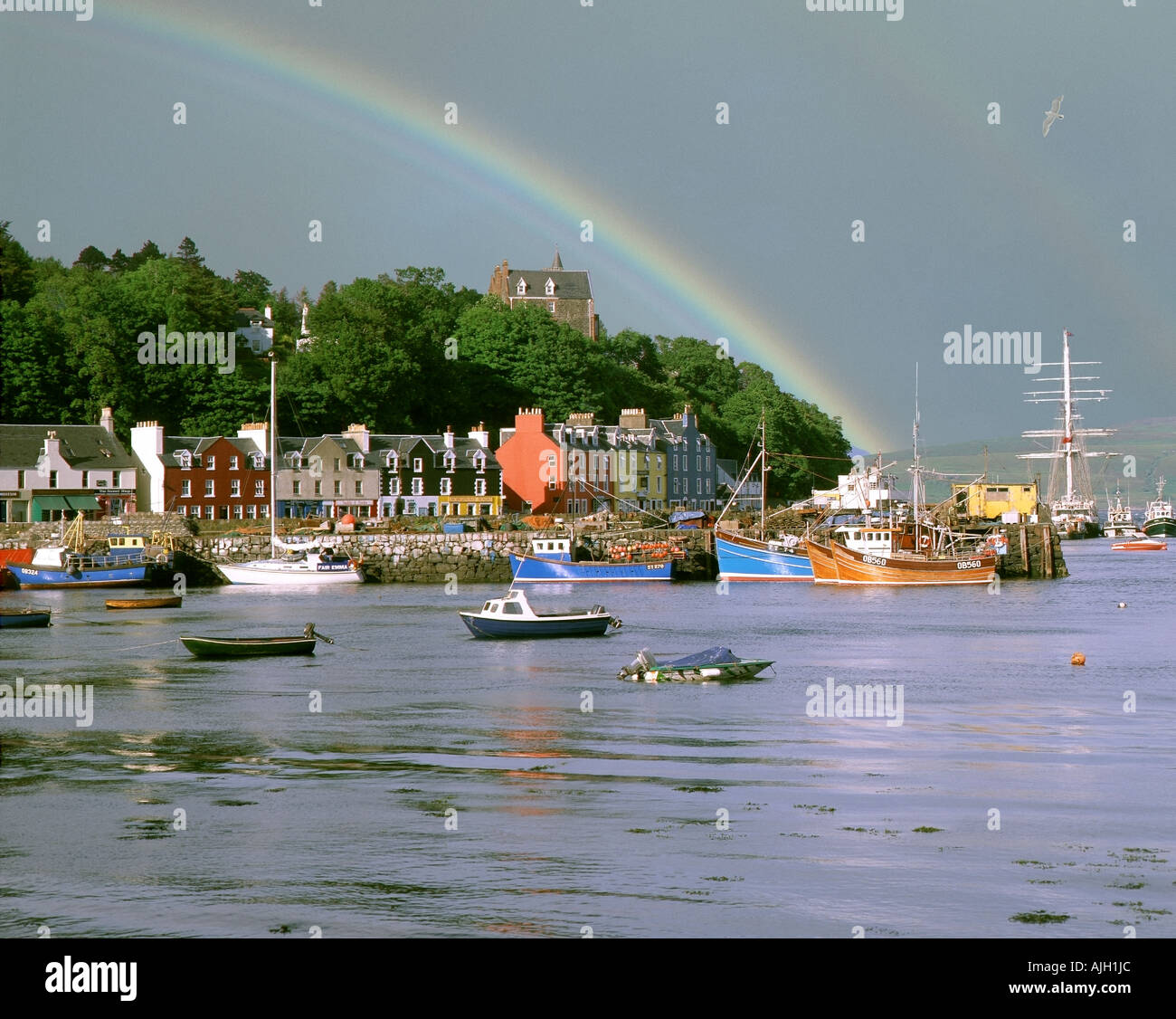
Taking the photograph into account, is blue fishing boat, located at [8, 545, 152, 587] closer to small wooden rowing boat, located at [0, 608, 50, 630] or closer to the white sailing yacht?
the white sailing yacht

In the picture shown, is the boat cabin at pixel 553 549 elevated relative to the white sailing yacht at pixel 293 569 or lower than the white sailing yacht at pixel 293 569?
elevated

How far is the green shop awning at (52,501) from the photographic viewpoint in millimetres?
117188

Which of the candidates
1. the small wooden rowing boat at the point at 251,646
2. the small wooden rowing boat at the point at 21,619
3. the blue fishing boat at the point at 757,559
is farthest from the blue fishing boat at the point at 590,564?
the small wooden rowing boat at the point at 251,646

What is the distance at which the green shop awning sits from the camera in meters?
Result: 117

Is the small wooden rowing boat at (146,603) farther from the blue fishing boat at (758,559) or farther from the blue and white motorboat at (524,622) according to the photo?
the blue fishing boat at (758,559)

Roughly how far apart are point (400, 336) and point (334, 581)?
43.0 metres

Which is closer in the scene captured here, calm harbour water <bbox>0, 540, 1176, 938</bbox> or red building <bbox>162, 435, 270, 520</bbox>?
calm harbour water <bbox>0, 540, 1176, 938</bbox>

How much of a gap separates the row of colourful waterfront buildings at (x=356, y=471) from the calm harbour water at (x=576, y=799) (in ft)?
203

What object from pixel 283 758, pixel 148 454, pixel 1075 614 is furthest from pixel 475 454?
pixel 283 758

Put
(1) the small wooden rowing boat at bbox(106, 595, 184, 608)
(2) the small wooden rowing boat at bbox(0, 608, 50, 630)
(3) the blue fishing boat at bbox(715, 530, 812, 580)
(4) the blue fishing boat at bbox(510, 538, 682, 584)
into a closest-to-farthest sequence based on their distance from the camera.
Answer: (2) the small wooden rowing boat at bbox(0, 608, 50, 630) → (1) the small wooden rowing boat at bbox(106, 595, 184, 608) → (4) the blue fishing boat at bbox(510, 538, 682, 584) → (3) the blue fishing boat at bbox(715, 530, 812, 580)

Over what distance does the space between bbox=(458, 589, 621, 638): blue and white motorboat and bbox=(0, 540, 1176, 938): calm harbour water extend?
3400 mm

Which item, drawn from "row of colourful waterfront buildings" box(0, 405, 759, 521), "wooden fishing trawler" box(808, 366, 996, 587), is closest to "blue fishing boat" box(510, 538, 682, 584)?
"wooden fishing trawler" box(808, 366, 996, 587)

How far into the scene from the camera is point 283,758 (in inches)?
1390

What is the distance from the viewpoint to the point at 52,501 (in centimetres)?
11781
